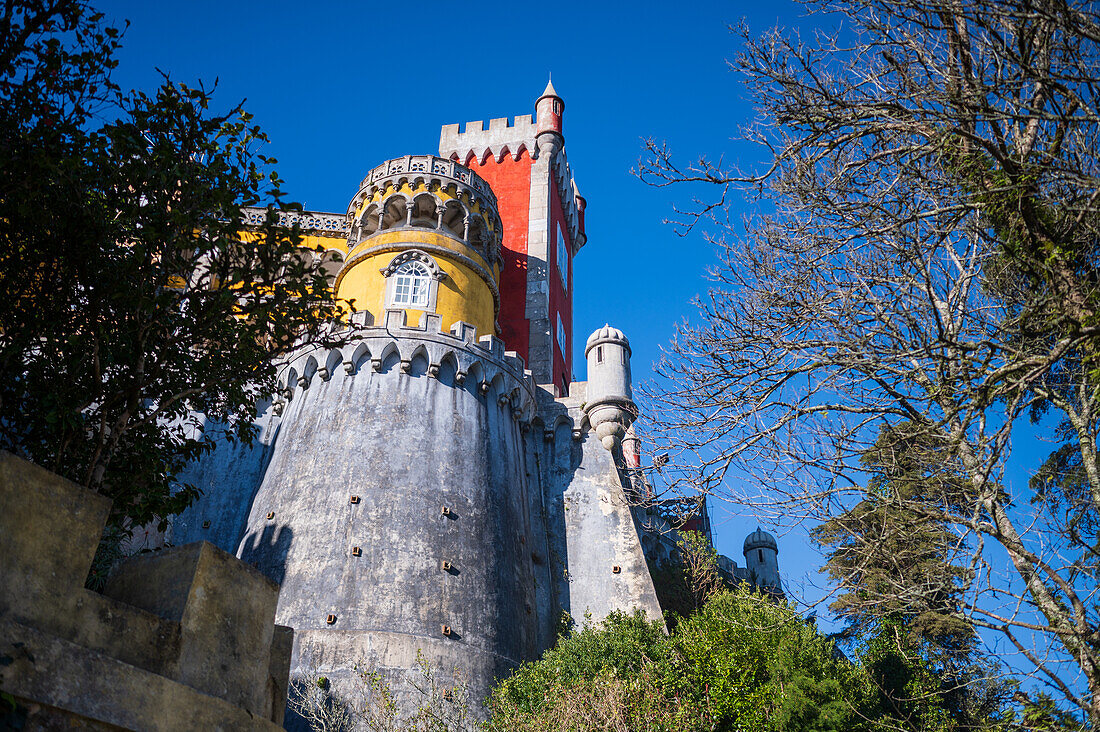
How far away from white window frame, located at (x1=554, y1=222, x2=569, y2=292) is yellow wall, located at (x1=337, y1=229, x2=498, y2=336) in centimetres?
810

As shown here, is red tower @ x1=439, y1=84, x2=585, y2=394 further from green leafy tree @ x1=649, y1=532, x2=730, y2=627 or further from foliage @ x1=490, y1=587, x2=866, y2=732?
foliage @ x1=490, y1=587, x2=866, y2=732

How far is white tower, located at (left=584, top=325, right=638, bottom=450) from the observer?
80.9 ft

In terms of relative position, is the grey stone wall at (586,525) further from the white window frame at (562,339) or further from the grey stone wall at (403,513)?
the white window frame at (562,339)

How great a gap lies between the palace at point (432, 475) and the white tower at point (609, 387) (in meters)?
0.06

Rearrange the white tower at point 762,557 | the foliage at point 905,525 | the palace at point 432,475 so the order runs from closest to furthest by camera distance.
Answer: the foliage at point 905,525 → the palace at point 432,475 → the white tower at point 762,557

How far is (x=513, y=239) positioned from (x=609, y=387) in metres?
9.76

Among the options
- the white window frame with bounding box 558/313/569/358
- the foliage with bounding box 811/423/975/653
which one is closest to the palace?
the white window frame with bounding box 558/313/569/358

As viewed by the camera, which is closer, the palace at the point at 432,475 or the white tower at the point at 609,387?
the palace at the point at 432,475

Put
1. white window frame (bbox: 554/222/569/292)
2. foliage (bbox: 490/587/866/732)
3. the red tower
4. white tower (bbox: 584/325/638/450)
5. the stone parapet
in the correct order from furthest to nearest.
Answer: white window frame (bbox: 554/222/569/292)
the red tower
white tower (bbox: 584/325/638/450)
foliage (bbox: 490/587/866/732)
the stone parapet

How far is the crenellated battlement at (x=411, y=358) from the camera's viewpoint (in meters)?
22.8

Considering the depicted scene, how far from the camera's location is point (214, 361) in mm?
10500

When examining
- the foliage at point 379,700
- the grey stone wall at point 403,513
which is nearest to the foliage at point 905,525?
the foliage at point 379,700

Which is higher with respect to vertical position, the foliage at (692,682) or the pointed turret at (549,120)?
the pointed turret at (549,120)

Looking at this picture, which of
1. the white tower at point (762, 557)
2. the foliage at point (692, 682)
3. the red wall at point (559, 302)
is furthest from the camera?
the white tower at point (762, 557)
